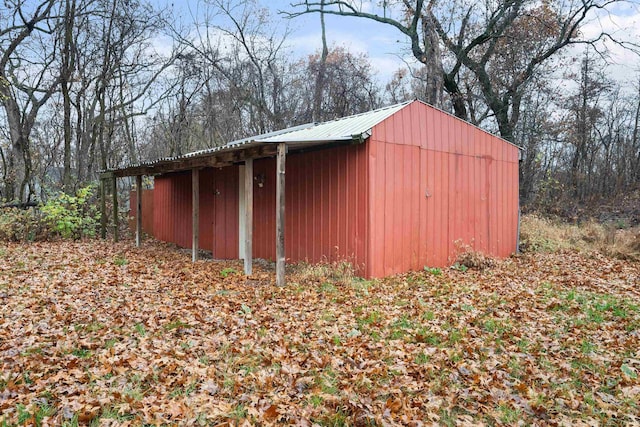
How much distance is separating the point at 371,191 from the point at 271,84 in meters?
13.5

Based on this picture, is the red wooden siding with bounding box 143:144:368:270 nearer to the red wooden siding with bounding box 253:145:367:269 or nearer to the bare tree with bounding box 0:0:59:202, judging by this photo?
the red wooden siding with bounding box 253:145:367:269

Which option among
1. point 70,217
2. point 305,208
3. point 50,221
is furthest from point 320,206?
point 50,221

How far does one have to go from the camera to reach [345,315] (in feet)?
15.6

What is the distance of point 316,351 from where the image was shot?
3705 mm

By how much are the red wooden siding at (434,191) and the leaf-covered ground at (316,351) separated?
1.07 metres

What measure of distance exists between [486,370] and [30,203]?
12837 millimetres

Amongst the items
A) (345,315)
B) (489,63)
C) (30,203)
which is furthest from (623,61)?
(30,203)

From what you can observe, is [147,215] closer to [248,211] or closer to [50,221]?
[50,221]

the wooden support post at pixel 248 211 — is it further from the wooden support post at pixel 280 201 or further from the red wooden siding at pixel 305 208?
the red wooden siding at pixel 305 208

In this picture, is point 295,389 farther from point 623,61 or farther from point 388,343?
point 623,61

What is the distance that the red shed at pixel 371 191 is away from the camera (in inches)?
260

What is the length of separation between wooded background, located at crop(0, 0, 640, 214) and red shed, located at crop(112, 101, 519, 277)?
18.8 ft

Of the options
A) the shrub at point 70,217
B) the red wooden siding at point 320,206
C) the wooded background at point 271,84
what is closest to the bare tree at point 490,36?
the wooded background at point 271,84

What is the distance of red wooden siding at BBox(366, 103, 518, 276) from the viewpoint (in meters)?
6.78
